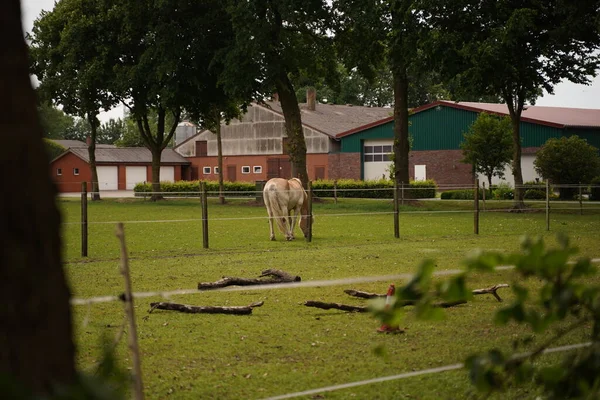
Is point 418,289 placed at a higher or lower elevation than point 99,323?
higher

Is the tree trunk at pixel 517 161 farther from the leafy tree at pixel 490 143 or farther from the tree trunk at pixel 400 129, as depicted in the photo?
the leafy tree at pixel 490 143

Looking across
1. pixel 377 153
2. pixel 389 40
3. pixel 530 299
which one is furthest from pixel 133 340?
pixel 377 153

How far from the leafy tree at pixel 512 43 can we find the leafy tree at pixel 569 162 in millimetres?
9225

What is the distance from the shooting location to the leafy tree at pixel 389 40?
33.7 m

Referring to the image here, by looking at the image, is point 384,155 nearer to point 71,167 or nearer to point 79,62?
point 79,62

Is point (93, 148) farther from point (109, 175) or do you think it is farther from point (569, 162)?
point (569, 162)

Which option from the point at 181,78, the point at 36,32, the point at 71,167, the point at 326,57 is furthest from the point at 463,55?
the point at 71,167

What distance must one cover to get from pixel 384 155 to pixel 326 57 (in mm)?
23527

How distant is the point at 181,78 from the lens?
43875 mm

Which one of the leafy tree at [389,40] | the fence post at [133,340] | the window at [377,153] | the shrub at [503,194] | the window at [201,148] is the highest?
the leafy tree at [389,40]

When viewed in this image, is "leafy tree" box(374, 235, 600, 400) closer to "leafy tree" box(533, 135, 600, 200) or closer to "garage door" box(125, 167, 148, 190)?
"leafy tree" box(533, 135, 600, 200)

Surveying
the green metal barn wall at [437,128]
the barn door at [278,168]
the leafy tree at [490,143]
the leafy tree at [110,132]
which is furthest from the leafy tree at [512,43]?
the leafy tree at [110,132]

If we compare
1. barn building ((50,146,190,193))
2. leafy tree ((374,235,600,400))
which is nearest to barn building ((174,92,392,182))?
barn building ((50,146,190,193))

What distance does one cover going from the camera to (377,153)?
6531 centimetres
